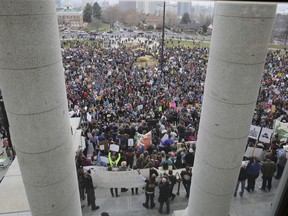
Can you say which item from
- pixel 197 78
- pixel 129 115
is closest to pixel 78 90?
pixel 129 115

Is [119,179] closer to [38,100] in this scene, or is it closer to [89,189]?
[89,189]

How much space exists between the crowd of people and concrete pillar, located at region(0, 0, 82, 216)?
307cm

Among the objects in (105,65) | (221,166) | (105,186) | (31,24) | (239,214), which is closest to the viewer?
(31,24)

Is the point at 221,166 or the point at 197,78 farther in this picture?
the point at 197,78

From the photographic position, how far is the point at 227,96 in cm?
490

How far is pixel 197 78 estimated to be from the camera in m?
24.8

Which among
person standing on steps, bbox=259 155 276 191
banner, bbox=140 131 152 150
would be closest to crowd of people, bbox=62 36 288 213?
banner, bbox=140 131 152 150

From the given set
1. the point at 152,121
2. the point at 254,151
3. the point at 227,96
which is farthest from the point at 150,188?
the point at 152,121

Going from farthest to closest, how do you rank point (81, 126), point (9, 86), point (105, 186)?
point (81, 126) < point (105, 186) < point (9, 86)

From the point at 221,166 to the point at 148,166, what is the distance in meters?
3.53

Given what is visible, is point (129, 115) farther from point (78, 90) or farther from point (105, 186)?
point (105, 186)

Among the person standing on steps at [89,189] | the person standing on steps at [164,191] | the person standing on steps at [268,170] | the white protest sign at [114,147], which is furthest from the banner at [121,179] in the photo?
the person standing on steps at [268,170]

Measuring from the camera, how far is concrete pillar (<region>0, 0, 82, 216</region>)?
3799 millimetres

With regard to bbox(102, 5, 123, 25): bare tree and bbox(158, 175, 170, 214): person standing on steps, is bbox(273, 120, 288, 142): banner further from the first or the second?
bbox(102, 5, 123, 25): bare tree
